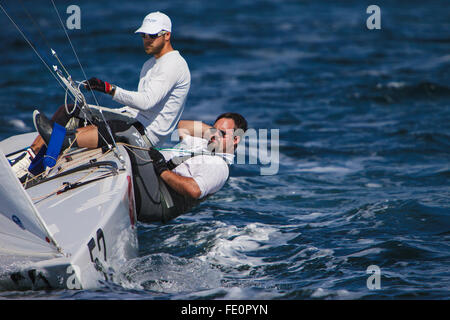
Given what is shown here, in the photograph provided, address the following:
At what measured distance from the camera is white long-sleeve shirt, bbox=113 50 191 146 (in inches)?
204

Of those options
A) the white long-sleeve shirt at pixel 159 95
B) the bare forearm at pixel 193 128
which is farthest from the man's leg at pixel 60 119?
the bare forearm at pixel 193 128

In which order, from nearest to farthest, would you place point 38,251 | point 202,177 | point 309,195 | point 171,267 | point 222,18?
point 38,251
point 171,267
point 202,177
point 309,195
point 222,18

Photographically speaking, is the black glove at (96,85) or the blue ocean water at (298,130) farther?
the black glove at (96,85)

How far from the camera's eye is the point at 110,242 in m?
4.29

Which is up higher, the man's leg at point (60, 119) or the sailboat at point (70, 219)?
the man's leg at point (60, 119)

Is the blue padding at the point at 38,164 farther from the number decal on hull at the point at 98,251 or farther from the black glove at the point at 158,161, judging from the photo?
the number decal on hull at the point at 98,251

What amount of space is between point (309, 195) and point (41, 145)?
3.27 meters

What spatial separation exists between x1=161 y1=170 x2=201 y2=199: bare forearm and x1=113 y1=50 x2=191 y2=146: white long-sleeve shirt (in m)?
0.60

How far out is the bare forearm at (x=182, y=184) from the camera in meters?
5.00

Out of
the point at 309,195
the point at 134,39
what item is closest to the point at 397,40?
the point at 134,39

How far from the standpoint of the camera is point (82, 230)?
4.14 meters

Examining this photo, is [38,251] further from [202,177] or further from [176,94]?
[176,94]

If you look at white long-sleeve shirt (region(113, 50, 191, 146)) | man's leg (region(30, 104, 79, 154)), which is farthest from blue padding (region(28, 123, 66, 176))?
white long-sleeve shirt (region(113, 50, 191, 146))

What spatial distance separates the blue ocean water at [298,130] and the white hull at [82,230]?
4.8 inches
